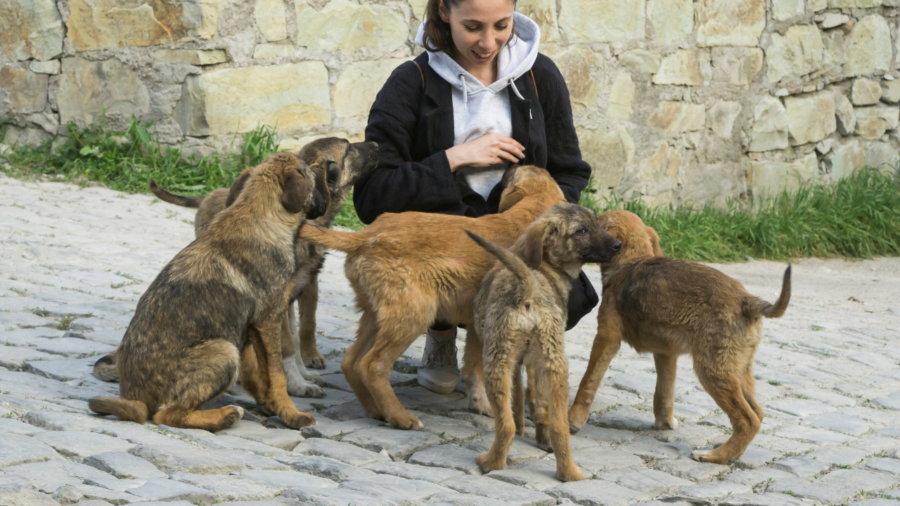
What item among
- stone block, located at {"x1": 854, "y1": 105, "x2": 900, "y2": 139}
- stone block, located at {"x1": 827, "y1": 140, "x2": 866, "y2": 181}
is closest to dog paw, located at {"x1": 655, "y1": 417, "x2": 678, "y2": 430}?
stone block, located at {"x1": 827, "y1": 140, "x2": 866, "y2": 181}

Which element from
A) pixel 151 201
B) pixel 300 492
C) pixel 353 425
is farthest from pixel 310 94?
pixel 300 492

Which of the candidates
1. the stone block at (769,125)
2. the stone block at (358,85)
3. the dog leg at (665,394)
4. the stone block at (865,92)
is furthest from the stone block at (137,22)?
the stone block at (865,92)

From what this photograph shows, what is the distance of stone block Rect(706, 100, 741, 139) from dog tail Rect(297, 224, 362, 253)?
7.58 meters

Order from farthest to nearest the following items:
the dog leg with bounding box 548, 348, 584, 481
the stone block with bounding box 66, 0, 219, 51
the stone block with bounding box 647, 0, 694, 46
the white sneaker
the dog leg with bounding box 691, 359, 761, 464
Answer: the stone block with bounding box 647, 0, 694, 46
the stone block with bounding box 66, 0, 219, 51
the white sneaker
the dog leg with bounding box 691, 359, 761, 464
the dog leg with bounding box 548, 348, 584, 481

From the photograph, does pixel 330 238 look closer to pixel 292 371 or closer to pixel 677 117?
pixel 292 371

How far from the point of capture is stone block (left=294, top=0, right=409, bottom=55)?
8945 mm

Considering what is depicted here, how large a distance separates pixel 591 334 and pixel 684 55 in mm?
5097

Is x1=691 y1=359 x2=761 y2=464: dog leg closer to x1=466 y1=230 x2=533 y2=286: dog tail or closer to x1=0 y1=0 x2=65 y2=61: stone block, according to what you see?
x1=466 y1=230 x2=533 y2=286: dog tail

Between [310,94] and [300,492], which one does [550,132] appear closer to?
[300,492]

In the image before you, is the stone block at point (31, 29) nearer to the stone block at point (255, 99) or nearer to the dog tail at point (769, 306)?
the stone block at point (255, 99)

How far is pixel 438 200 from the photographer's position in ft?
16.4

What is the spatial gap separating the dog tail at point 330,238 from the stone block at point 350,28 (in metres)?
5.10

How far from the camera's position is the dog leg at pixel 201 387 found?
3996mm

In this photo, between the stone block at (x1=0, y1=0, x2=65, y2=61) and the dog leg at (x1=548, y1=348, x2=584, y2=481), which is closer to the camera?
the dog leg at (x1=548, y1=348, x2=584, y2=481)
